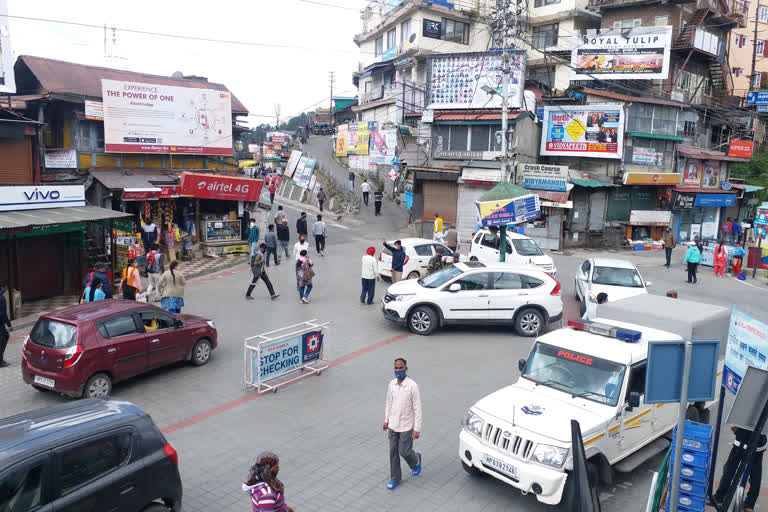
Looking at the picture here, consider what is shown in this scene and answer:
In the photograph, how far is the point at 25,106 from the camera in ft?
63.9

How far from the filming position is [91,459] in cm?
524

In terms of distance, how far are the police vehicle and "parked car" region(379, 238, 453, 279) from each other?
419 inches

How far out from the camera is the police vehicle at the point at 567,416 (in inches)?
254

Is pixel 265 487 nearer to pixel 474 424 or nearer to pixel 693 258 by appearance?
pixel 474 424

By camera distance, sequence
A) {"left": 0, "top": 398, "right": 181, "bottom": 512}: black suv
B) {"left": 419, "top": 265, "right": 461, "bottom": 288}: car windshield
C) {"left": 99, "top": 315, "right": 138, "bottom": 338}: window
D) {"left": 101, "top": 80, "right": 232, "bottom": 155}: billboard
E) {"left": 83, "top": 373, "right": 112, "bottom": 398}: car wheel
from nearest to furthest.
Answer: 1. {"left": 0, "top": 398, "right": 181, "bottom": 512}: black suv
2. {"left": 83, "top": 373, "right": 112, "bottom": 398}: car wheel
3. {"left": 99, "top": 315, "right": 138, "bottom": 338}: window
4. {"left": 419, "top": 265, "right": 461, "bottom": 288}: car windshield
5. {"left": 101, "top": 80, "right": 232, "bottom": 155}: billboard

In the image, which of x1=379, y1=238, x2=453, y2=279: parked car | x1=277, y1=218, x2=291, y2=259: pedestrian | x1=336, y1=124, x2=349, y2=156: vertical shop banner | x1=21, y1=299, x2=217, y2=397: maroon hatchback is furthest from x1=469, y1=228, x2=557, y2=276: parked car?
x1=336, y1=124, x2=349, y2=156: vertical shop banner

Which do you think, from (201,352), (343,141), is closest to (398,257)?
(201,352)

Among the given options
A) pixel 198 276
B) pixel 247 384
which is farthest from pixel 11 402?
pixel 198 276

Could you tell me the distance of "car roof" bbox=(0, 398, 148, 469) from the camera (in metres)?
4.91

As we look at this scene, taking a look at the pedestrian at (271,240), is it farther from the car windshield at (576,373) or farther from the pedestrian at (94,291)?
the car windshield at (576,373)

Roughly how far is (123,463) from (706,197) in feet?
120

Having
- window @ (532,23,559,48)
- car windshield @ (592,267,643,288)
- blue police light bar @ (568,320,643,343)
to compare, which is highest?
window @ (532,23,559,48)

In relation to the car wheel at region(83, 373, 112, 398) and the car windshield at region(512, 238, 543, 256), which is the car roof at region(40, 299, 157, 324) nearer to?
the car wheel at region(83, 373, 112, 398)

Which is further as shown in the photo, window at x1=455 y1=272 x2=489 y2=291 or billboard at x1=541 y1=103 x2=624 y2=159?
billboard at x1=541 y1=103 x2=624 y2=159
